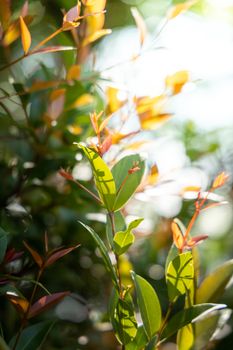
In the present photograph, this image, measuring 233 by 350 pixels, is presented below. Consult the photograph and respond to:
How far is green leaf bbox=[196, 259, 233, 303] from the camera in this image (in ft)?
1.74

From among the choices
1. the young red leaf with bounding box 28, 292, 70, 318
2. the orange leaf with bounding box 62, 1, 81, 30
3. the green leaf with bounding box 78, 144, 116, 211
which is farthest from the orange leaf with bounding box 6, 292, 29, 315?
the orange leaf with bounding box 62, 1, 81, 30

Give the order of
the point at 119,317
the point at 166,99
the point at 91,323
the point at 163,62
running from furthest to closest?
the point at 163,62 < the point at 91,323 < the point at 166,99 < the point at 119,317

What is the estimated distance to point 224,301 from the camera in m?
0.90

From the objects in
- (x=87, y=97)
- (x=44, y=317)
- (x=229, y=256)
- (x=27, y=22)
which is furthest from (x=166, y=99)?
(x=229, y=256)

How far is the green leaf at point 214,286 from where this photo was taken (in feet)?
1.74

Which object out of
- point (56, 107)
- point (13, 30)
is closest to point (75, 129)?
point (56, 107)

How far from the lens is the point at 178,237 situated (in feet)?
1.57

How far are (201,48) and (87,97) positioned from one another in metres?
0.75

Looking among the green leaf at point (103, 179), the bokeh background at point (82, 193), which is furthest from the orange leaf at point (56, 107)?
the green leaf at point (103, 179)

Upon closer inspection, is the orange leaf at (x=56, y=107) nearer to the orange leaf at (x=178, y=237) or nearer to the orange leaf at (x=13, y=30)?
the orange leaf at (x=13, y=30)

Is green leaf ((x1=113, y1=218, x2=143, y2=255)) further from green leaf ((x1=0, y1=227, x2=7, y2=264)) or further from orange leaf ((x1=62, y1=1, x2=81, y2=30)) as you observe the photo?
orange leaf ((x1=62, y1=1, x2=81, y2=30))

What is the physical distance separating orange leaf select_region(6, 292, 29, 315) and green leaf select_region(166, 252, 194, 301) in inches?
5.1

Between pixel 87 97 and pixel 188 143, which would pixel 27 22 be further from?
pixel 188 143

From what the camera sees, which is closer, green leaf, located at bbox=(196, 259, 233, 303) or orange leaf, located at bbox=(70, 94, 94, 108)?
green leaf, located at bbox=(196, 259, 233, 303)
